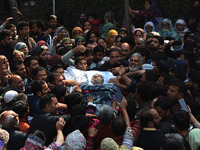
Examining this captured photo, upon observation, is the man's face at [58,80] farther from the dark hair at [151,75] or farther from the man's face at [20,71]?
the dark hair at [151,75]

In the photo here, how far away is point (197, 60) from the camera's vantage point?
7.66 meters

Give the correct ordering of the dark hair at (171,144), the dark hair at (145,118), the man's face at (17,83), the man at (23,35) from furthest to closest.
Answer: the man at (23,35)
the man's face at (17,83)
the dark hair at (145,118)
the dark hair at (171,144)

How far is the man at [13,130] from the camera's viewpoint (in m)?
5.32

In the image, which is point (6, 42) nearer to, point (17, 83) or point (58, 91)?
point (17, 83)

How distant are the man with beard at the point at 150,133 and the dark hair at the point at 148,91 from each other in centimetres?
92

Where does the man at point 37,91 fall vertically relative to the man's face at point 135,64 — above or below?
below

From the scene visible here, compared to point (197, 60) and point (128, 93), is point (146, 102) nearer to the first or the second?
point (128, 93)

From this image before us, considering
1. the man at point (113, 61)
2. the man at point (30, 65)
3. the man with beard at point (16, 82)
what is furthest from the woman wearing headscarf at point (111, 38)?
the man with beard at point (16, 82)

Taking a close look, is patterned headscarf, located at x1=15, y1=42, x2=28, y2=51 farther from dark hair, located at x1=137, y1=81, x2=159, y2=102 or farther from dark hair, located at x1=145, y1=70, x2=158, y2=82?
dark hair, located at x1=137, y1=81, x2=159, y2=102

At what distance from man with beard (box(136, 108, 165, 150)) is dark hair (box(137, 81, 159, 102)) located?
92 centimetres

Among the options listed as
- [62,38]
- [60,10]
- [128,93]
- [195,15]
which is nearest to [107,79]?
[128,93]

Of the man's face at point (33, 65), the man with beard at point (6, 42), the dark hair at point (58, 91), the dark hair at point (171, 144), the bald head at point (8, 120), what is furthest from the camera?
the man with beard at point (6, 42)

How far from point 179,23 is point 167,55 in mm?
2259

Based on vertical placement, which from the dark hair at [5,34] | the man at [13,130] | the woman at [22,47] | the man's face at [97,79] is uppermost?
the dark hair at [5,34]
